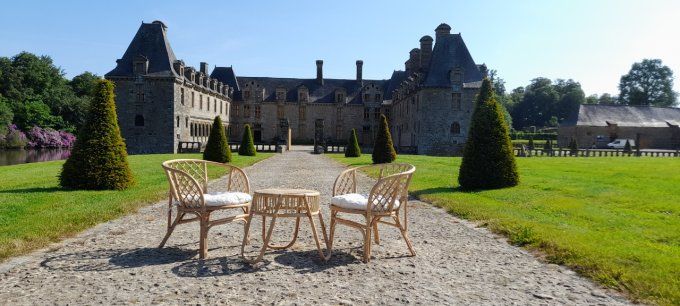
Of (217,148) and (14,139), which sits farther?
→ (14,139)

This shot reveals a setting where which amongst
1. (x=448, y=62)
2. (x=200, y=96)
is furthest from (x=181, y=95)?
(x=448, y=62)

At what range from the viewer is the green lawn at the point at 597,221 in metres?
4.43

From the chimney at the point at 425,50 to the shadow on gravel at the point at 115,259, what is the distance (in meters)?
39.1

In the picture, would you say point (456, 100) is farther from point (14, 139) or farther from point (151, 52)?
point (14, 139)

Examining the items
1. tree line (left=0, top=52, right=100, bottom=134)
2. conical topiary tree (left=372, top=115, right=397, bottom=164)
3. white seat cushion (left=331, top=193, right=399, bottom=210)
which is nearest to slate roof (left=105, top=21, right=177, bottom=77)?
tree line (left=0, top=52, right=100, bottom=134)

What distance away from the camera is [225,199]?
5.14 metres

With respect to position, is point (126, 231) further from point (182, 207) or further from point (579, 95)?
point (579, 95)

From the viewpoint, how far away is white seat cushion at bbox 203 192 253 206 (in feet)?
16.6

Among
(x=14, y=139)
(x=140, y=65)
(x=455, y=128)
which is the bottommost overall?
(x=14, y=139)

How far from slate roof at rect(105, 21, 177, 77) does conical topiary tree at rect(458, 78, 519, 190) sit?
3038 centimetres

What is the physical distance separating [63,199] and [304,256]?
6243mm

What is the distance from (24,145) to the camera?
44562mm

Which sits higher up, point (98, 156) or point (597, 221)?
point (98, 156)

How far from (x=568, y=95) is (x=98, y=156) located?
3151 inches
